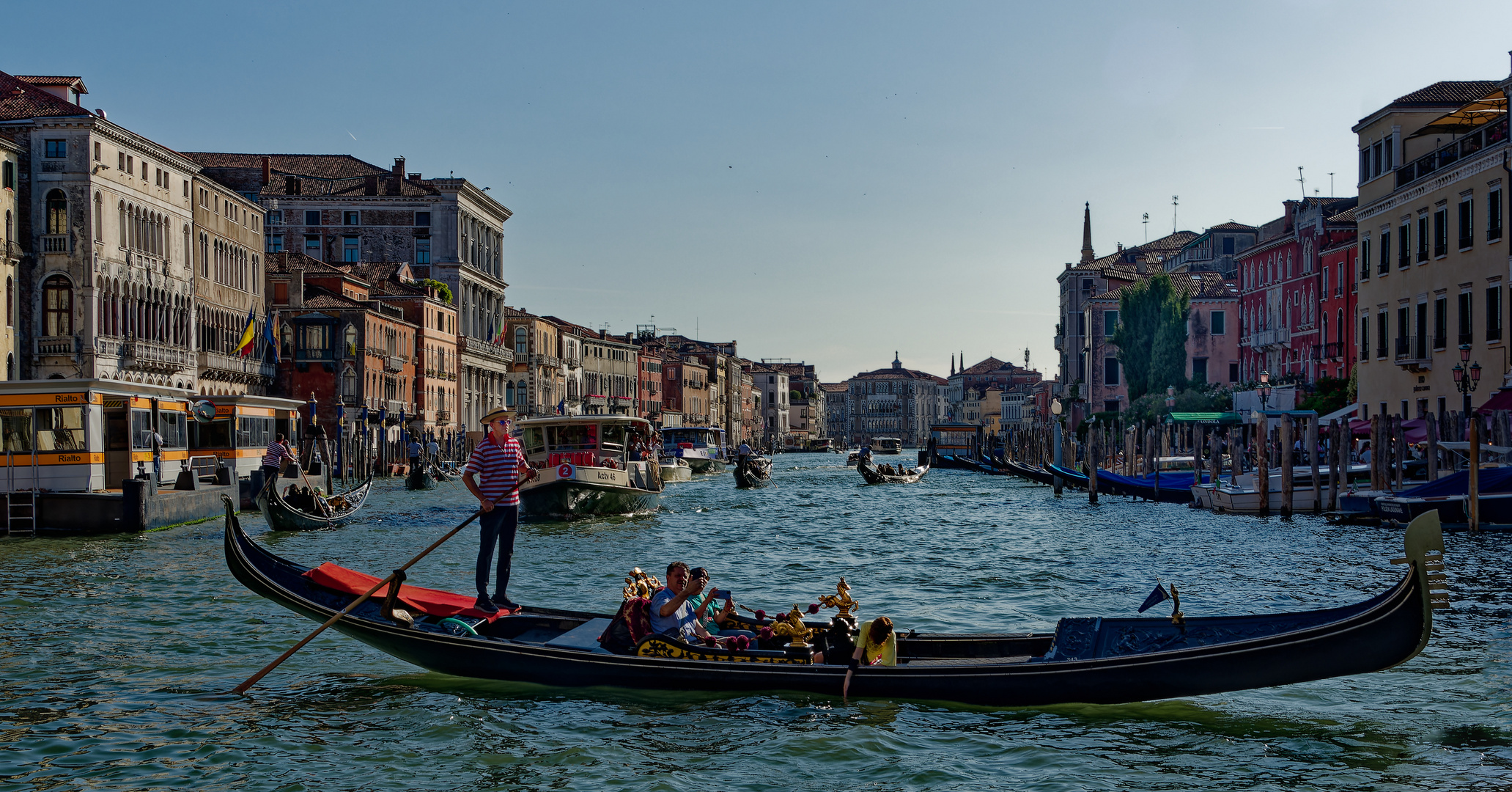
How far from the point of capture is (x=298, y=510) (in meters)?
21.7

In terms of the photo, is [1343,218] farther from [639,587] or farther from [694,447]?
[639,587]

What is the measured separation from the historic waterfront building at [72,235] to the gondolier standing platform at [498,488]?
26.5 meters

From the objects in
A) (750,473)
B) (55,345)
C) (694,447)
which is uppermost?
(55,345)

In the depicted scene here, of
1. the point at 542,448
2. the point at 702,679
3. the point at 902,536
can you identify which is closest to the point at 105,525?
the point at 542,448

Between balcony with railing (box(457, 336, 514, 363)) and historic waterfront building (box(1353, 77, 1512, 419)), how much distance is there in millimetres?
39271

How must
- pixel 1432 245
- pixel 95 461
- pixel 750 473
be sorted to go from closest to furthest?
pixel 95 461, pixel 1432 245, pixel 750 473

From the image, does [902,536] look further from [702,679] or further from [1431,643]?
[702,679]

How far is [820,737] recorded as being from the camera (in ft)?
24.5

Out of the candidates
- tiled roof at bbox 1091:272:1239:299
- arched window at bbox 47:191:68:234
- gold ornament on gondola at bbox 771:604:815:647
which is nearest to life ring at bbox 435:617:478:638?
gold ornament on gondola at bbox 771:604:815:647

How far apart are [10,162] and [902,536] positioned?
75.8 ft

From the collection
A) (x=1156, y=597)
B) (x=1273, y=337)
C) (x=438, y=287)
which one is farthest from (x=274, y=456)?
(x=438, y=287)

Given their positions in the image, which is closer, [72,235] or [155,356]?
[72,235]

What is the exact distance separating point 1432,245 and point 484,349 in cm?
4400

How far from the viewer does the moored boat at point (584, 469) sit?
22.6m
